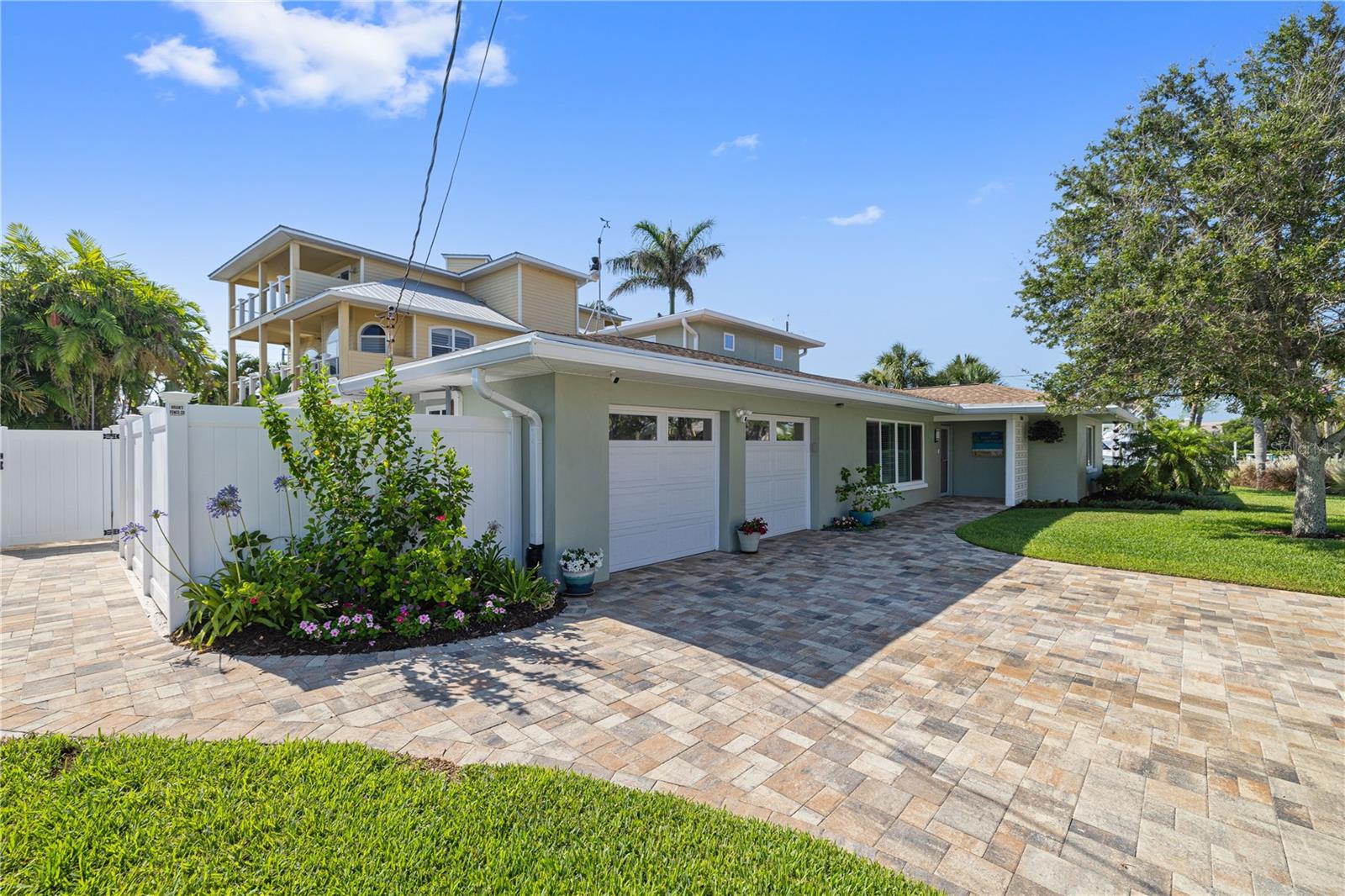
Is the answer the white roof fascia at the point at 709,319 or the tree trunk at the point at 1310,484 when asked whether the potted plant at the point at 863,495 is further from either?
the white roof fascia at the point at 709,319

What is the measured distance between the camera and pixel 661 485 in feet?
26.3

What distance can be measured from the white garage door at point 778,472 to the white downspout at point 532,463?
12.8 ft

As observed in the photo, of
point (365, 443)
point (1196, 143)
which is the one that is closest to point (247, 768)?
point (365, 443)

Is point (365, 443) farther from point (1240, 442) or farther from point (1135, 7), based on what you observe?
point (1240, 442)

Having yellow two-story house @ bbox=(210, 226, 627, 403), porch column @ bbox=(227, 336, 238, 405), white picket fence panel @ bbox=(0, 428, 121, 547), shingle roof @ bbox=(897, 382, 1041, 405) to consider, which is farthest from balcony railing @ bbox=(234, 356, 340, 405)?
shingle roof @ bbox=(897, 382, 1041, 405)

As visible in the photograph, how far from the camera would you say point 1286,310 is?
916 cm

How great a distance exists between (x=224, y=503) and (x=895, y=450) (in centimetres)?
1298

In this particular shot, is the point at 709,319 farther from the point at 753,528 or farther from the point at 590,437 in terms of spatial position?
the point at 590,437

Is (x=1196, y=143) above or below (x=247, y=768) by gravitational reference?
above

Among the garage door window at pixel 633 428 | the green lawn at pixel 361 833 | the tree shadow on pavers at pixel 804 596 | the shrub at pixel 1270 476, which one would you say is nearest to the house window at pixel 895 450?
the tree shadow on pavers at pixel 804 596

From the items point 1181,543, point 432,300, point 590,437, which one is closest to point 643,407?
point 590,437

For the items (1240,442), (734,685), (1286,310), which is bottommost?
(734,685)

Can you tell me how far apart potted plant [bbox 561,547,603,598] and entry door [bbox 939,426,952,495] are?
1338 centimetres

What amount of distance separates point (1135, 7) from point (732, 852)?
9816 mm
